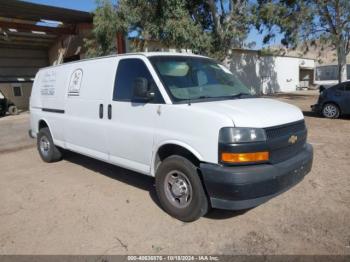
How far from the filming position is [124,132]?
16.7 feet

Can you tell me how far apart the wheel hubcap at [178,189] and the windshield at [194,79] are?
993 mm

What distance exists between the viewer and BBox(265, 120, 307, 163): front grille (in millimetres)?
3988

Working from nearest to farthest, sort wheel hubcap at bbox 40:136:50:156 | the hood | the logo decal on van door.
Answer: the hood, the logo decal on van door, wheel hubcap at bbox 40:136:50:156

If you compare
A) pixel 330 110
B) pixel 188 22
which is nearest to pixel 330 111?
pixel 330 110

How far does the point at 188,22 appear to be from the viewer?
46.1ft

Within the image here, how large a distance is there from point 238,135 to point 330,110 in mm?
10357

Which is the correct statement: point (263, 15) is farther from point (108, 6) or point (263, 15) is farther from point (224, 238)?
point (224, 238)

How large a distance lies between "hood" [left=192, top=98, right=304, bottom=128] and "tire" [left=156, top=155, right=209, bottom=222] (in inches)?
29.9

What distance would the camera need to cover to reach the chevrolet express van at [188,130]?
385 centimetres

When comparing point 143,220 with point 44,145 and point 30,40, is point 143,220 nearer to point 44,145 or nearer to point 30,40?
point 44,145

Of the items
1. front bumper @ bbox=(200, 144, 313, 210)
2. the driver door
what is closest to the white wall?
the driver door

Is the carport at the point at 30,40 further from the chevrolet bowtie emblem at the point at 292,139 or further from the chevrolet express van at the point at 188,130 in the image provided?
the chevrolet bowtie emblem at the point at 292,139

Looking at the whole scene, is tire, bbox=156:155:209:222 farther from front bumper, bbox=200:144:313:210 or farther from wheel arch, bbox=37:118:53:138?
wheel arch, bbox=37:118:53:138

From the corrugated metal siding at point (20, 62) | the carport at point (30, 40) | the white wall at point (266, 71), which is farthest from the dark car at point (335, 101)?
the corrugated metal siding at point (20, 62)
